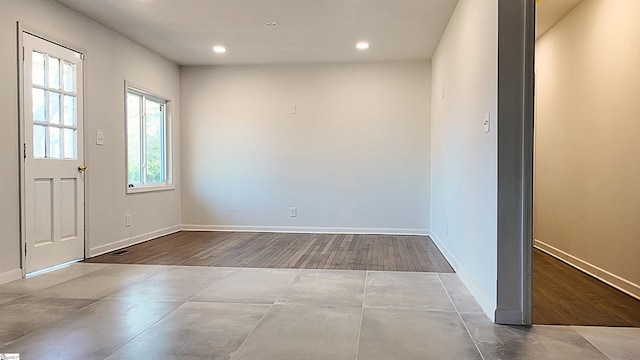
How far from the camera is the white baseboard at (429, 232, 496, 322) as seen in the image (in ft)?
8.74

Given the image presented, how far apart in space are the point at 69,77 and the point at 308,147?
3166 millimetres

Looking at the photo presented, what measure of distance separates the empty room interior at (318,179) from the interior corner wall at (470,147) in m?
0.03

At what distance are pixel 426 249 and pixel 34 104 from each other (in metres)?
4.12

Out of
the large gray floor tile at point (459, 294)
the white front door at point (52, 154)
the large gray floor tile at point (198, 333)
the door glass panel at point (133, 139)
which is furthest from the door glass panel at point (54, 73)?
the large gray floor tile at point (459, 294)

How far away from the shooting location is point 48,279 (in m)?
3.55

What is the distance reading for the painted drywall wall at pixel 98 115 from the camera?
347 cm

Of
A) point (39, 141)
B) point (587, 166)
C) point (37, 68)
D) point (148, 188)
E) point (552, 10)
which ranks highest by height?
point (552, 10)

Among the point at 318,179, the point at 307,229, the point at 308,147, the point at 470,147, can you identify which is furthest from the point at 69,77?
the point at 470,147

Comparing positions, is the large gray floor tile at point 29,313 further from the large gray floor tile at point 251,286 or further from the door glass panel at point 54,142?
the door glass panel at point 54,142

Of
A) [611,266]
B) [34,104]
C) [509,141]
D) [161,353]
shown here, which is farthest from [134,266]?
[611,266]

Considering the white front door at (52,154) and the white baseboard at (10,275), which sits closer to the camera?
the white baseboard at (10,275)

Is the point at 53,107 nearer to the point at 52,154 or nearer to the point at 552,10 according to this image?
the point at 52,154

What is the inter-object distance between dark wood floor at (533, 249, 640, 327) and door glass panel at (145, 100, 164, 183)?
15.7 ft

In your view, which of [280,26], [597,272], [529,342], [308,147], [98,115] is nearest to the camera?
[529,342]
